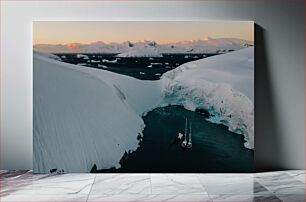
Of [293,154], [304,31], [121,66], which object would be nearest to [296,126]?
[293,154]

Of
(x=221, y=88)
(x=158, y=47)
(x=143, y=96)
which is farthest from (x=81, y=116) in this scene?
(x=221, y=88)

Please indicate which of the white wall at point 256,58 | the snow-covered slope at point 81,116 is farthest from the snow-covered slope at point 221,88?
the snow-covered slope at point 81,116

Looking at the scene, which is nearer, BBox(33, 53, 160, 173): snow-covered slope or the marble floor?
the marble floor

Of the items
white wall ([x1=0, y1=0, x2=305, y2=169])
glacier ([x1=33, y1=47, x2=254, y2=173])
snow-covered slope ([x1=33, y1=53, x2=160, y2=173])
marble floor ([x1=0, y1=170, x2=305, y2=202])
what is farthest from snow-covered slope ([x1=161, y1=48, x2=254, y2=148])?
marble floor ([x1=0, y1=170, x2=305, y2=202])

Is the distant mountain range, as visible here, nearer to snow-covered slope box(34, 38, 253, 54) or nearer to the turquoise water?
snow-covered slope box(34, 38, 253, 54)

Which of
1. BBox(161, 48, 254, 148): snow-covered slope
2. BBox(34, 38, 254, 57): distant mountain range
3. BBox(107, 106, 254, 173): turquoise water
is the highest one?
BBox(34, 38, 254, 57): distant mountain range

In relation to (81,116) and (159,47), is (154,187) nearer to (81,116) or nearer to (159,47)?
(81,116)
